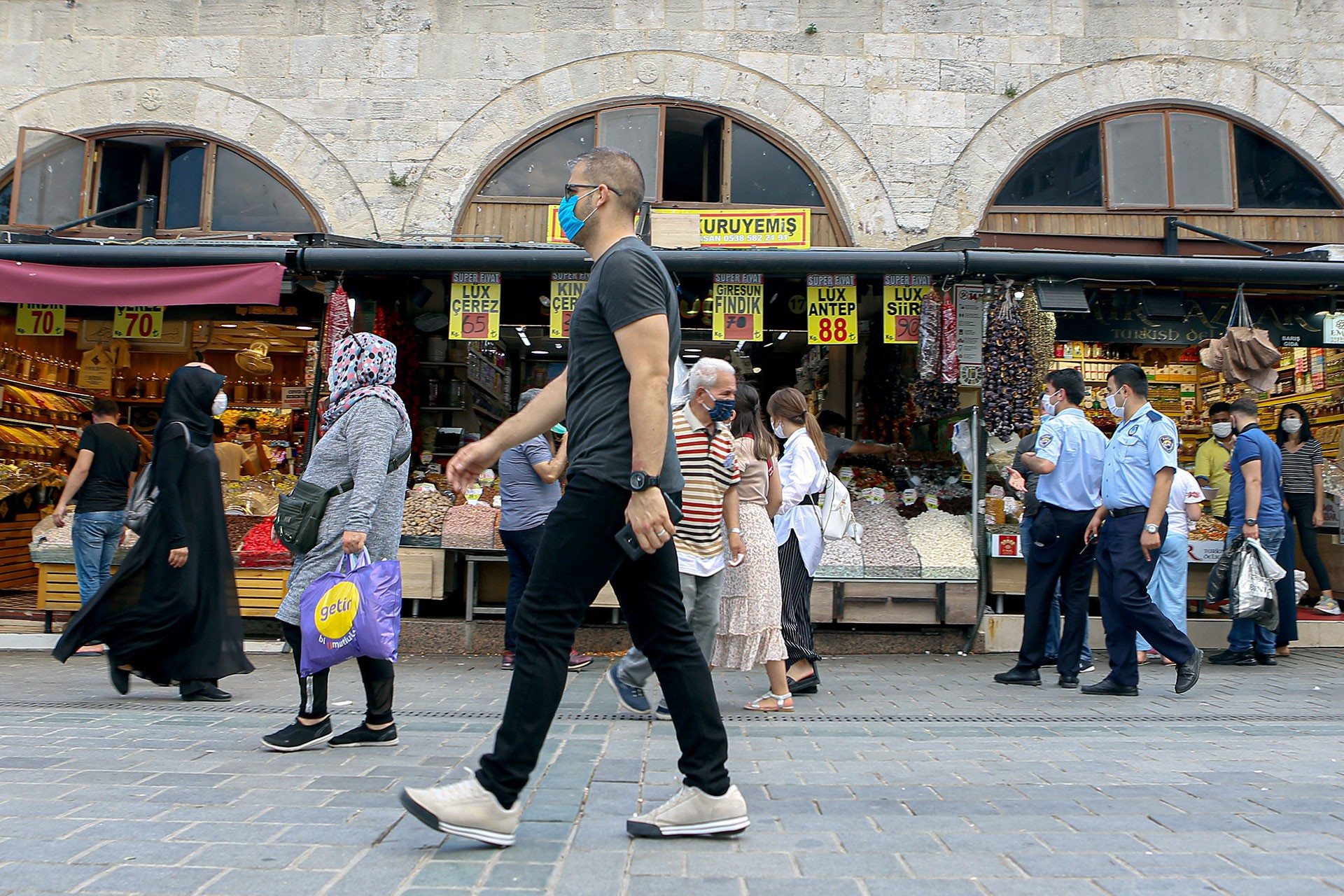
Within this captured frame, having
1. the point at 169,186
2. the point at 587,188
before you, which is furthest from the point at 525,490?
the point at 169,186

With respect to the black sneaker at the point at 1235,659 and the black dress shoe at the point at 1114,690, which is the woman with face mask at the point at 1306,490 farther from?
the black dress shoe at the point at 1114,690

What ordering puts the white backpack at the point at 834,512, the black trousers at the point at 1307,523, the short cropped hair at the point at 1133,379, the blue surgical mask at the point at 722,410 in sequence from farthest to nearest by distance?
the black trousers at the point at 1307,523, the white backpack at the point at 834,512, the short cropped hair at the point at 1133,379, the blue surgical mask at the point at 722,410

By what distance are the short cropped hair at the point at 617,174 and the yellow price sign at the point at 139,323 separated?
7580mm

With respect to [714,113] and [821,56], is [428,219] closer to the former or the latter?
[714,113]

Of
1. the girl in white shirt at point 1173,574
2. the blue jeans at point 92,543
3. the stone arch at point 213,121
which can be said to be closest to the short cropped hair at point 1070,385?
the girl in white shirt at point 1173,574

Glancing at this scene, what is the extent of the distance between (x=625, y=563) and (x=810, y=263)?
5.54 meters

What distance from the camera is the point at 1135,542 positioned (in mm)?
6227

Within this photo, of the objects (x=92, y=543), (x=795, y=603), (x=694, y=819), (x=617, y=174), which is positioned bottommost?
(x=694, y=819)

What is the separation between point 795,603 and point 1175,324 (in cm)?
556

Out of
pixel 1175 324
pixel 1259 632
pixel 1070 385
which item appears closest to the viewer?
pixel 1070 385

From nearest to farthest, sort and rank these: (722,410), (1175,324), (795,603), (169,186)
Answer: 1. (722,410)
2. (795,603)
3. (1175,324)
4. (169,186)

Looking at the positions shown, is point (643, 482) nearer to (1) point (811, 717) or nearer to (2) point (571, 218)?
(2) point (571, 218)

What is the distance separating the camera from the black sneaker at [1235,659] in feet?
26.3

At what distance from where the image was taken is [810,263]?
821 centimetres
